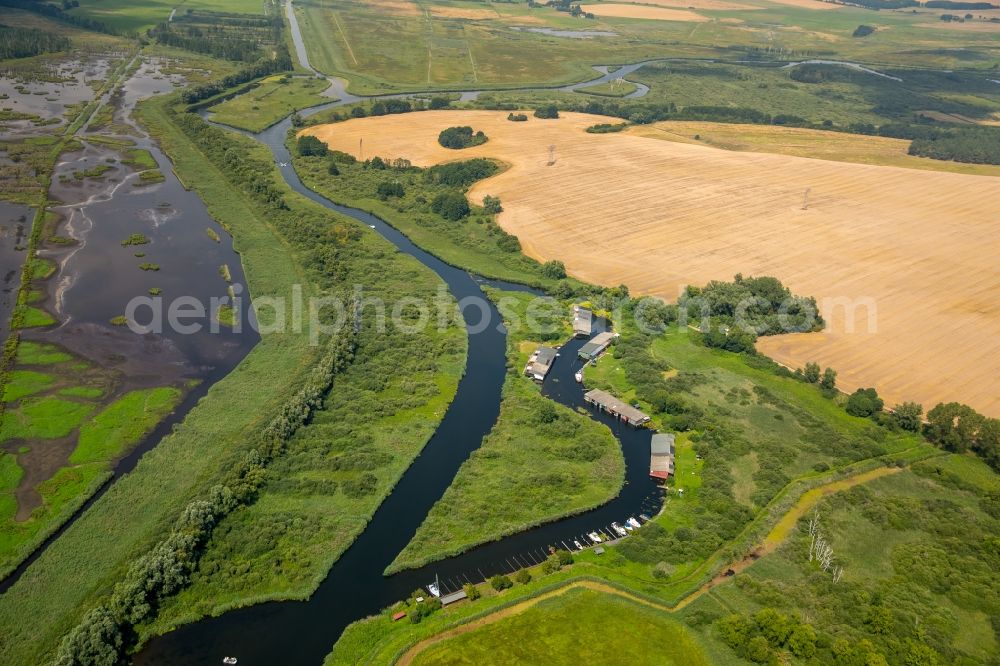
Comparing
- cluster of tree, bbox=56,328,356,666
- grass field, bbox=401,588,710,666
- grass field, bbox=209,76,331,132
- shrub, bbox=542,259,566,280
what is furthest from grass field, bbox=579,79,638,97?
grass field, bbox=401,588,710,666

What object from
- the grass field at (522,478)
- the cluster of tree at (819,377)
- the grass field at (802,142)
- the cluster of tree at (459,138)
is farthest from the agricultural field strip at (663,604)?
the cluster of tree at (459,138)

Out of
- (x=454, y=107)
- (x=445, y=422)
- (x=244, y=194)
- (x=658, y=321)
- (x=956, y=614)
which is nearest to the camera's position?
(x=956, y=614)

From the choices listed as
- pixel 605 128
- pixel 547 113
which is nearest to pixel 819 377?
pixel 605 128

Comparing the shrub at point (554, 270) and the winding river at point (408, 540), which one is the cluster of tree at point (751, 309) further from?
the winding river at point (408, 540)

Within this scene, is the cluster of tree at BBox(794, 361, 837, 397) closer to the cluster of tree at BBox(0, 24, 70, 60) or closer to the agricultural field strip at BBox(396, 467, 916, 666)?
the agricultural field strip at BBox(396, 467, 916, 666)

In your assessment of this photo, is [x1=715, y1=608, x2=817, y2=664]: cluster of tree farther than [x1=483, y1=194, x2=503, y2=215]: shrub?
No

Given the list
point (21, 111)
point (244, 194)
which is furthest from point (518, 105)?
point (21, 111)

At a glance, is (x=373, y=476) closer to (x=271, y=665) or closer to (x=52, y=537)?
(x=271, y=665)

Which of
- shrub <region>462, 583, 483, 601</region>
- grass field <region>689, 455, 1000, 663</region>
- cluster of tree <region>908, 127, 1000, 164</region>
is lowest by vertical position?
shrub <region>462, 583, 483, 601</region>
